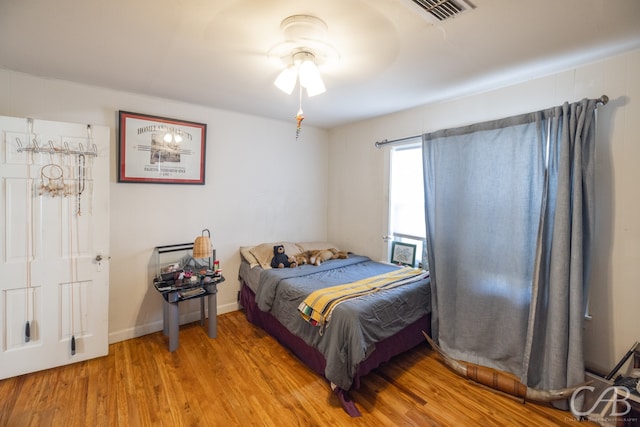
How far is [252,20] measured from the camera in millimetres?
1522

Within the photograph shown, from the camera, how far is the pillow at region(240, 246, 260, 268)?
3166 mm

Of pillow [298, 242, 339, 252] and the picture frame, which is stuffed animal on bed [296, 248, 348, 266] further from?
the picture frame

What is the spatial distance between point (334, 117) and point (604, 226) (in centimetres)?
264

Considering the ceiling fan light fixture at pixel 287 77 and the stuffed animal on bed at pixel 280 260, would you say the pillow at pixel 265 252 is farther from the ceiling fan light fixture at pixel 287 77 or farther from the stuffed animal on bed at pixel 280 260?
the ceiling fan light fixture at pixel 287 77

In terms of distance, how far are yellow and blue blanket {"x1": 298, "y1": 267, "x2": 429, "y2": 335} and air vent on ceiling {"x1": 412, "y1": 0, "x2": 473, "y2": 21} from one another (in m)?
1.87

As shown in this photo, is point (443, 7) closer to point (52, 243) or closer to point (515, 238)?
point (515, 238)

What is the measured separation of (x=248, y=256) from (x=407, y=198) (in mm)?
1942

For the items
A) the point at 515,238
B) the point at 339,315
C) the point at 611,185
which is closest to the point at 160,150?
the point at 339,315

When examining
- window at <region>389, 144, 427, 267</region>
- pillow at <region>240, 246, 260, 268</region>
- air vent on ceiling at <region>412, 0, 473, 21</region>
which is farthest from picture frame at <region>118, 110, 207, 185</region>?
air vent on ceiling at <region>412, 0, 473, 21</region>

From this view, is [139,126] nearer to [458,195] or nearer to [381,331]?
[381,331]

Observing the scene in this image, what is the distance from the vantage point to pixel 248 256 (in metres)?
3.26

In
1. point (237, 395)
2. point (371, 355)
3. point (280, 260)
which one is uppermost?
point (280, 260)

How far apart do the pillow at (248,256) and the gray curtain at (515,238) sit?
185cm

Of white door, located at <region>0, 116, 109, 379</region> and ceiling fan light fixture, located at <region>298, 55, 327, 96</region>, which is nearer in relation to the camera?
ceiling fan light fixture, located at <region>298, 55, 327, 96</region>
